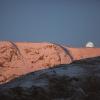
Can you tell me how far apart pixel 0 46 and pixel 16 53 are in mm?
1654

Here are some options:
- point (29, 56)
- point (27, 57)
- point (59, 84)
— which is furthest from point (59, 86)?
point (29, 56)

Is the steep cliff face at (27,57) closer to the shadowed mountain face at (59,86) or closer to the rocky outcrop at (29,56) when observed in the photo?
the rocky outcrop at (29,56)

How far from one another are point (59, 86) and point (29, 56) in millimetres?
16238

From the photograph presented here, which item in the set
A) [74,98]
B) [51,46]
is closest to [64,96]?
[74,98]

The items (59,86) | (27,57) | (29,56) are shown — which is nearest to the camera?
(59,86)

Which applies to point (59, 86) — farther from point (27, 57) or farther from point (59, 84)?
point (27, 57)

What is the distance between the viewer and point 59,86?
418 centimetres

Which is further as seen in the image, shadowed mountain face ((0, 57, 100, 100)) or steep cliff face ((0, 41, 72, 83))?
steep cliff face ((0, 41, 72, 83))

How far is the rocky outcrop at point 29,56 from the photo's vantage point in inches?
720

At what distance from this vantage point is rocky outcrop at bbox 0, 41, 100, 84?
60.0 ft

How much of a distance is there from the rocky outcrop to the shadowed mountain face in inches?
514

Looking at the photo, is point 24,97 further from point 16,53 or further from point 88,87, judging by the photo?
point 16,53

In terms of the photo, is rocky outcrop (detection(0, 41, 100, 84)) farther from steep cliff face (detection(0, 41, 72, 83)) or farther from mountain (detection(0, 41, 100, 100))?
mountain (detection(0, 41, 100, 100))

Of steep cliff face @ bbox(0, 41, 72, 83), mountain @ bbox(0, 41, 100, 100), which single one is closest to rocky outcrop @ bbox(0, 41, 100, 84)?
steep cliff face @ bbox(0, 41, 72, 83)
